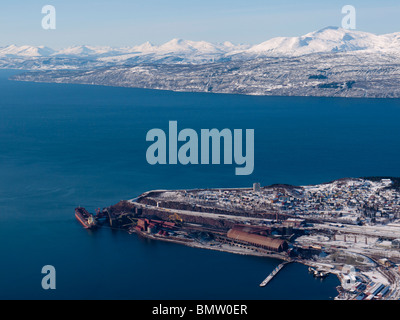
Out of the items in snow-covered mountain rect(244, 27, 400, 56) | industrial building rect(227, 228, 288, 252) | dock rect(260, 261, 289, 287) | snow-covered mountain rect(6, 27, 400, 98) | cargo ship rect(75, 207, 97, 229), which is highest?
snow-covered mountain rect(244, 27, 400, 56)

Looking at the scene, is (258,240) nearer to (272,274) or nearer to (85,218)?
(272,274)

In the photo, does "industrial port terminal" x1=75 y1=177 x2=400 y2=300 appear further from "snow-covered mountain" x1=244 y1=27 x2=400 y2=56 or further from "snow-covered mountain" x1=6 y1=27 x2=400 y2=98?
"snow-covered mountain" x1=244 y1=27 x2=400 y2=56

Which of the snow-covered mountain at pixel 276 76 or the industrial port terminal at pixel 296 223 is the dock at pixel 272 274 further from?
the snow-covered mountain at pixel 276 76

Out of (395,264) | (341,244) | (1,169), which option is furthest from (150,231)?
(1,169)

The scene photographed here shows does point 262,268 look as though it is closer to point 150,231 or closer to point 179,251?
point 179,251

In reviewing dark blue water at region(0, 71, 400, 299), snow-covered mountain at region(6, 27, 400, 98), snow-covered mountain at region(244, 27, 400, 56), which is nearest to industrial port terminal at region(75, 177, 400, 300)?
dark blue water at region(0, 71, 400, 299)

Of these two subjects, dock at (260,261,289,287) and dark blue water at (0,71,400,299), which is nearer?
dock at (260,261,289,287)
